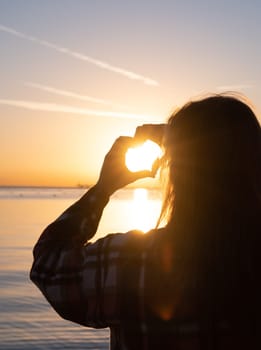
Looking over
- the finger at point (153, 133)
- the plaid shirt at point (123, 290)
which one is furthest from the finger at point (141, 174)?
the plaid shirt at point (123, 290)

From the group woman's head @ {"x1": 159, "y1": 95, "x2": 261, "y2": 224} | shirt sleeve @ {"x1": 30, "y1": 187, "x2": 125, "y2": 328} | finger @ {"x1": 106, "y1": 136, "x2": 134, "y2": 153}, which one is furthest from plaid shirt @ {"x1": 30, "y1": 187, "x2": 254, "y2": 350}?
finger @ {"x1": 106, "y1": 136, "x2": 134, "y2": 153}

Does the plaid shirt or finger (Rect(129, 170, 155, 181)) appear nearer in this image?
the plaid shirt

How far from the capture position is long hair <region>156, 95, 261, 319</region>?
174 centimetres

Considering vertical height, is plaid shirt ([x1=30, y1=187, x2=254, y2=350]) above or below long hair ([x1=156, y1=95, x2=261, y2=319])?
below

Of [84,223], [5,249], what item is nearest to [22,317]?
[84,223]

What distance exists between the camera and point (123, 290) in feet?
5.73

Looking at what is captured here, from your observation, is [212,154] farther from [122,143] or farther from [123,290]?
[123,290]

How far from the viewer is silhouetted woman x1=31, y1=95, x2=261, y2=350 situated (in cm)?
174

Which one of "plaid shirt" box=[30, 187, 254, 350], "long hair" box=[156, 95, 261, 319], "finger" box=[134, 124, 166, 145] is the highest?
"finger" box=[134, 124, 166, 145]

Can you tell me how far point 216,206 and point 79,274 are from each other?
44 cm

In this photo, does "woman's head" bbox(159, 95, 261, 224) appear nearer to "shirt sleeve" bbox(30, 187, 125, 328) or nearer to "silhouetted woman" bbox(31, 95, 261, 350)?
"silhouetted woman" bbox(31, 95, 261, 350)

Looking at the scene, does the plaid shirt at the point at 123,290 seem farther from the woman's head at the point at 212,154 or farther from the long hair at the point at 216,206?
the woman's head at the point at 212,154

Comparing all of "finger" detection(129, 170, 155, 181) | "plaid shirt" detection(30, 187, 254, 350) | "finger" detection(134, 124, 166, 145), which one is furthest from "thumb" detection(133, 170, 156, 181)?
"plaid shirt" detection(30, 187, 254, 350)

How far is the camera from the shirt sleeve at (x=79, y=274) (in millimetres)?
1759
